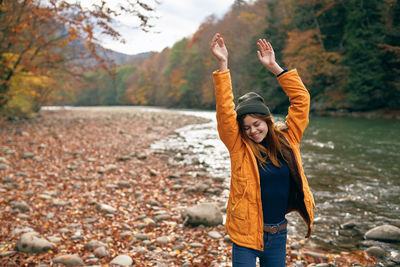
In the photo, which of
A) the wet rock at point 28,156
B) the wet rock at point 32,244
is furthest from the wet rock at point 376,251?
the wet rock at point 28,156

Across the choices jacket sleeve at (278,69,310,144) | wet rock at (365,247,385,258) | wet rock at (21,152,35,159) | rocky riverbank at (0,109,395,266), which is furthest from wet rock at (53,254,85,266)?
wet rock at (21,152,35,159)

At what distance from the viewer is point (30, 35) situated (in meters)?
14.0

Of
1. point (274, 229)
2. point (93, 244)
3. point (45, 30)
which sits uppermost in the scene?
point (45, 30)

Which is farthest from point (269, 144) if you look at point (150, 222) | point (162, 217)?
point (162, 217)

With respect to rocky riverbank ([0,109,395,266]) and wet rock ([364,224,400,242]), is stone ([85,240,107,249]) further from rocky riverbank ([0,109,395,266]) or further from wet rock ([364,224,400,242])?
wet rock ([364,224,400,242])

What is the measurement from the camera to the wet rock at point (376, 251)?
4266mm

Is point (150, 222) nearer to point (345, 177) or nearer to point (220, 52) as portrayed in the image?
point (220, 52)

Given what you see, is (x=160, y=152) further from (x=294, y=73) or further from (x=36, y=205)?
(x=294, y=73)

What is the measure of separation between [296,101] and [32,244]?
4.02 metres

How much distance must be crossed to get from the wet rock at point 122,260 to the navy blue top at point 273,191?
96.7 inches

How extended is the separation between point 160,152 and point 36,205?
7.24m

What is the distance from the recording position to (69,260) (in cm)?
370

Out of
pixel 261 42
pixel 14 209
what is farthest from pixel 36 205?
pixel 261 42

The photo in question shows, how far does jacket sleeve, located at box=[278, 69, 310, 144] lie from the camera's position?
2334 mm
